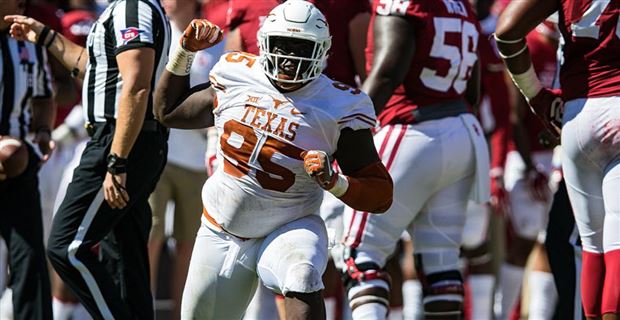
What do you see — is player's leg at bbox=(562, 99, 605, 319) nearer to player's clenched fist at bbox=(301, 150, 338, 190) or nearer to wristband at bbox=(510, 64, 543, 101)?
wristband at bbox=(510, 64, 543, 101)

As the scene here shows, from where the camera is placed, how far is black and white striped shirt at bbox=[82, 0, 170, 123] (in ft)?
21.0

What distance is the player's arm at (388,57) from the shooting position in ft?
21.6

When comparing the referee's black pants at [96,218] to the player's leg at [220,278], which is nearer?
the player's leg at [220,278]

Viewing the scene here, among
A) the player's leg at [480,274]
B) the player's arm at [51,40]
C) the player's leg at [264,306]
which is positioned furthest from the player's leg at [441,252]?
the player's leg at [480,274]

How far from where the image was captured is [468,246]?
9.10 m

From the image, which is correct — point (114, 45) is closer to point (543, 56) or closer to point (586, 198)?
point (586, 198)

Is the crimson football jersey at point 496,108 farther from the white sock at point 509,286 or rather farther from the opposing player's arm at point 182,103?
the opposing player's arm at point 182,103

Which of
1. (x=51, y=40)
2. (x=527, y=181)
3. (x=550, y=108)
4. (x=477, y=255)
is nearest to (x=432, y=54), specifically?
(x=550, y=108)

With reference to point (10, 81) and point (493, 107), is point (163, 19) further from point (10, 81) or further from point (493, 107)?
point (493, 107)

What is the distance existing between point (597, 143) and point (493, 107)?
3.52 metres

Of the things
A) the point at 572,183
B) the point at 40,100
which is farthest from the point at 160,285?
the point at 572,183

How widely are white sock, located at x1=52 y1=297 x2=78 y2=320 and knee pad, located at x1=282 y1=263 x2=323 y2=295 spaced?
3102 mm

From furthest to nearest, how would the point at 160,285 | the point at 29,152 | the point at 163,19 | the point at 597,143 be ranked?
the point at 160,285, the point at 29,152, the point at 163,19, the point at 597,143

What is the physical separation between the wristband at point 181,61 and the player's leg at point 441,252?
1784mm
